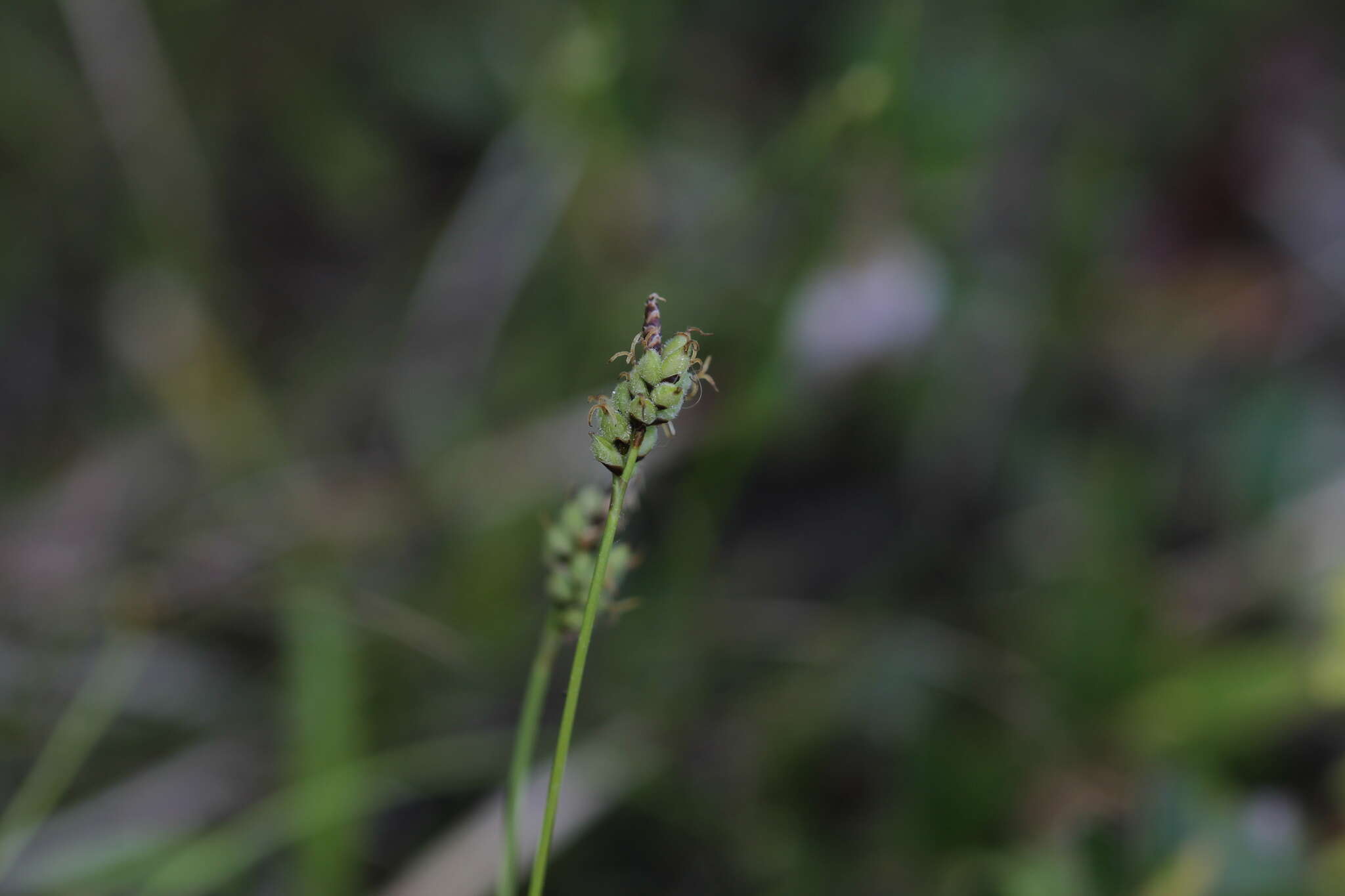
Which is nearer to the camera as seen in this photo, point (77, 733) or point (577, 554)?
point (577, 554)

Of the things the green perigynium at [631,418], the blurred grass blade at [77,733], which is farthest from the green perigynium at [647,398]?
the blurred grass blade at [77,733]

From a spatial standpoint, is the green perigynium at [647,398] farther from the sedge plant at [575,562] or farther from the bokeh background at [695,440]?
the bokeh background at [695,440]

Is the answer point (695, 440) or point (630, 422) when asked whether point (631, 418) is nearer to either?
point (630, 422)

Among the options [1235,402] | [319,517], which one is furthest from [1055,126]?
[319,517]

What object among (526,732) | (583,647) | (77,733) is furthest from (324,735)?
(583,647)

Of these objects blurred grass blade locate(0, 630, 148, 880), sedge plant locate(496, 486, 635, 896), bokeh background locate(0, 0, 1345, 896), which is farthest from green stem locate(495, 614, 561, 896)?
blurred grass blade locate(0, 630, 148, 880)

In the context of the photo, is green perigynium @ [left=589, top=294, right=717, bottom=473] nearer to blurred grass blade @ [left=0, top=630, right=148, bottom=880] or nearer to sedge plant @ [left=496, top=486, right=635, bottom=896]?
sedge plant @ [left=496, top=486, right=635, bottom=896]
